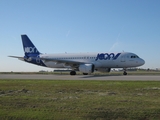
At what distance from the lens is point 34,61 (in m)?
44.6

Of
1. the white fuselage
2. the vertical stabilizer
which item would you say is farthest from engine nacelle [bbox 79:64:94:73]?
the vertical stabilizer

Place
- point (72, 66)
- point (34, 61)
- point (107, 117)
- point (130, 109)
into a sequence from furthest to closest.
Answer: point (34, 61), point (72, 66), point (130, 109), point (107, 117)

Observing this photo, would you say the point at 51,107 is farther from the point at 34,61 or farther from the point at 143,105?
the point at 34,61

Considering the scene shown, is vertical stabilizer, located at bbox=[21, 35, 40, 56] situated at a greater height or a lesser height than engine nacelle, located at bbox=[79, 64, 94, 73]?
greater

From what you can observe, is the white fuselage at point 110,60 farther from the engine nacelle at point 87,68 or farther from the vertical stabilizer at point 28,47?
the vertical stabilizer at point 28,47

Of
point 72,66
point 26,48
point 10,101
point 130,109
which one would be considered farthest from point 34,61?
point 130,109

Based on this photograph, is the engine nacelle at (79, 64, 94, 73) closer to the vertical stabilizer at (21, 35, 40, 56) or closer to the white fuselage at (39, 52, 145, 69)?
the white fuselage at (39, 52, 145, 69)

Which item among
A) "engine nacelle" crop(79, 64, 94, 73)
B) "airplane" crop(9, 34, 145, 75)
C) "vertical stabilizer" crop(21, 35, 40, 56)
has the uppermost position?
"vertical stabilizer" crop(21, 35, 40, 56)

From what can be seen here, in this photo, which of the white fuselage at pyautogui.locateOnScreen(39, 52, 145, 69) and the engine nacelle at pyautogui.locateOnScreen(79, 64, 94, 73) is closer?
the engine nacelle at pyautogui.locateOnScreen(79, 64, 94, 73)

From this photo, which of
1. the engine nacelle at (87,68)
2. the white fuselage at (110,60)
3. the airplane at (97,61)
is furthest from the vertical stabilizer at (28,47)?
the engine nacelle at (87,68)

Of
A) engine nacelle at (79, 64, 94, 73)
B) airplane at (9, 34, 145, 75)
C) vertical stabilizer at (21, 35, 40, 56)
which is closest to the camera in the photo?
engine nacelle at (79, 64, 94, 73)

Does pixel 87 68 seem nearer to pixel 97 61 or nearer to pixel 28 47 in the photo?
pixel 97 61

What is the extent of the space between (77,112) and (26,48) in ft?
135

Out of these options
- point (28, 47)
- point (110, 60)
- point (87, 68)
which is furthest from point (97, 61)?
point (28, 47)
